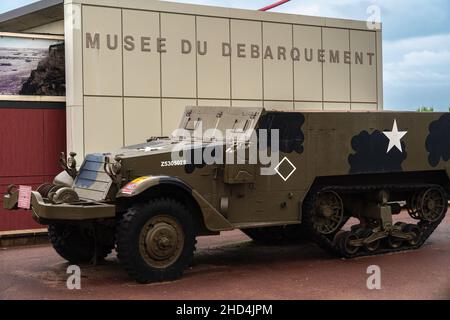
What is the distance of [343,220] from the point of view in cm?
975

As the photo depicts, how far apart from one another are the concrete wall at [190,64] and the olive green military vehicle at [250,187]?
3.36 meters

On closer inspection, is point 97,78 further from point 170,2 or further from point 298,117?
point 298,117

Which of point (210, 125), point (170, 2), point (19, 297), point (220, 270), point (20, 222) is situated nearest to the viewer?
point (19, 297)

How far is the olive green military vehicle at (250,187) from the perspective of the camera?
7.78m

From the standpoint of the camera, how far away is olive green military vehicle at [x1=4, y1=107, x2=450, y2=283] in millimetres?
7777

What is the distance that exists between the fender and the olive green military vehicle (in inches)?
0.5

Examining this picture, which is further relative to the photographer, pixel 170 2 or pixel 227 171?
pixel 170 2

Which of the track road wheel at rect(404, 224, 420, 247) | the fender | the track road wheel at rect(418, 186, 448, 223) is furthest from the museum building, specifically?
the track road wheel at rect(404, 224, 420, 247)

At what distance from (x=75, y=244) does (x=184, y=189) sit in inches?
80.5

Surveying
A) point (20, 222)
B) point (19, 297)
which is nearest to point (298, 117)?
point (19, 297)

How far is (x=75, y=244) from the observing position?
9078mm

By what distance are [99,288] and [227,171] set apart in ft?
6.61

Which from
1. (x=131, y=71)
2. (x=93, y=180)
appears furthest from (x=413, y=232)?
(x=131, y=71)

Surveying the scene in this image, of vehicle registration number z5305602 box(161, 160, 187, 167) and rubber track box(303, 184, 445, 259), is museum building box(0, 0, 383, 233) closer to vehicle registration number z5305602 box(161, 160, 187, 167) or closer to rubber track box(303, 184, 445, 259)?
vehicle registration number z5305602 box(161, 160, 187, 167)
